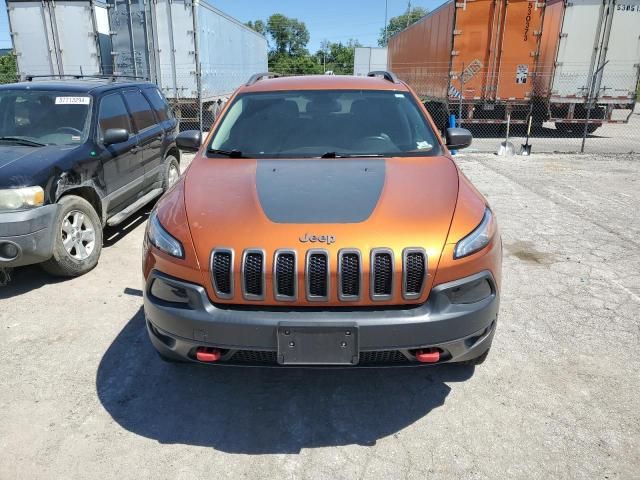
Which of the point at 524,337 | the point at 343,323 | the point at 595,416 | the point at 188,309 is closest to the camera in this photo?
the point at 343,323

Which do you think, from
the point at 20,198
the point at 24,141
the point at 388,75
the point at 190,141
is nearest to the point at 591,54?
the point at 388,75

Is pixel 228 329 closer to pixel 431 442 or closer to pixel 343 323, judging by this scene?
pixel 343 323

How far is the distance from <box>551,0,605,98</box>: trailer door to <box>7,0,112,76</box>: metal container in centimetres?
1261

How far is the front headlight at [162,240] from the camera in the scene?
2.47 m

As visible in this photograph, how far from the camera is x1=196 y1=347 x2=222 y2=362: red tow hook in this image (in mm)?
2443

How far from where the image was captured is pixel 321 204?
2637 mm

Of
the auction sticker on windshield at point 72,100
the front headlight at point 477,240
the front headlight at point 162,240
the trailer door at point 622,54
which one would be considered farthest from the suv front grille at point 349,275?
the trailer door at point 622,54

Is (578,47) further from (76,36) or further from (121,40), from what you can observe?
(76,36)

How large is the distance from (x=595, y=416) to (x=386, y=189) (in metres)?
1.72

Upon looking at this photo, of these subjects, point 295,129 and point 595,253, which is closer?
point 295,129

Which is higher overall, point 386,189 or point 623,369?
point 386,189

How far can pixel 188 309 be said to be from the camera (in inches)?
94.4

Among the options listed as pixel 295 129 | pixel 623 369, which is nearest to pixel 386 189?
pixel 295 129

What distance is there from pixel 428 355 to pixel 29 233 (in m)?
3.38
